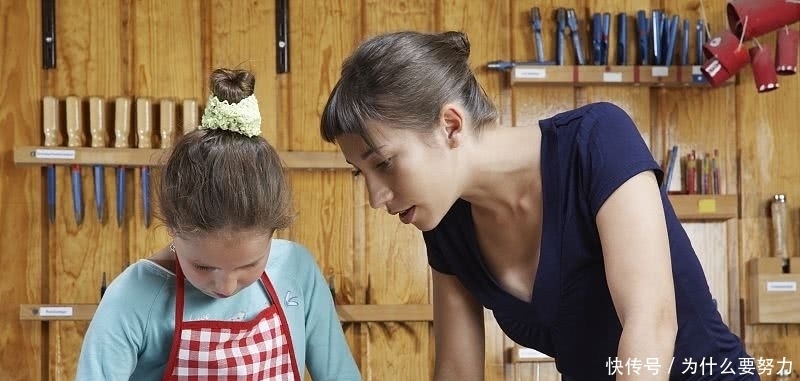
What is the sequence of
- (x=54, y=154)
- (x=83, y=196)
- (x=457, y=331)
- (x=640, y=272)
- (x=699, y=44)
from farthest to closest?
(x=699, y=44)
(x=83, y=196)
(x=54, y=154)
(x=457, y=331)
(x=640, y=272)

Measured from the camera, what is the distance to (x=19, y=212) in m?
4.02

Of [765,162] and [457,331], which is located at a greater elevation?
[765,162]

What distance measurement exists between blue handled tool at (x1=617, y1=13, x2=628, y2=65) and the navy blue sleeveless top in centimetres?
260

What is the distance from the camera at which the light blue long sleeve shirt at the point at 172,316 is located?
182 cm

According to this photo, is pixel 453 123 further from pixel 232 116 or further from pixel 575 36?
pixel 575 36

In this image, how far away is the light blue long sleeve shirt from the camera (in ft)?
5.96

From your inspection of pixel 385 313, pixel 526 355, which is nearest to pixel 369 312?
pixel 385 313

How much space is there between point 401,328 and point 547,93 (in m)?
1.11

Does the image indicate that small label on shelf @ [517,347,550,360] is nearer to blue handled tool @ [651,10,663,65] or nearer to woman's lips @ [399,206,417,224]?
blue handled tool @ [651,10,663,65]

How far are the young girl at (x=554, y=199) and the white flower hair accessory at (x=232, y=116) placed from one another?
26 centimetres

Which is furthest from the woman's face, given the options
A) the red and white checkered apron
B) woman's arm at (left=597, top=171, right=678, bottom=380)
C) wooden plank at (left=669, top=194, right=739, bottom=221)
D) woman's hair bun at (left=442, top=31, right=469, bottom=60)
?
wooden plank at (left=669, top=194, right=739, bottom=221)

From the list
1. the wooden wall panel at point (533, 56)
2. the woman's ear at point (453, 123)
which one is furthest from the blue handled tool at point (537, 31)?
the woman's ear at point (453, 123)

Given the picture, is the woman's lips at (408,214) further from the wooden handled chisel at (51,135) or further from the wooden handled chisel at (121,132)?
the wooden handled chisel at (51,135)

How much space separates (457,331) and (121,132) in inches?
94.9
